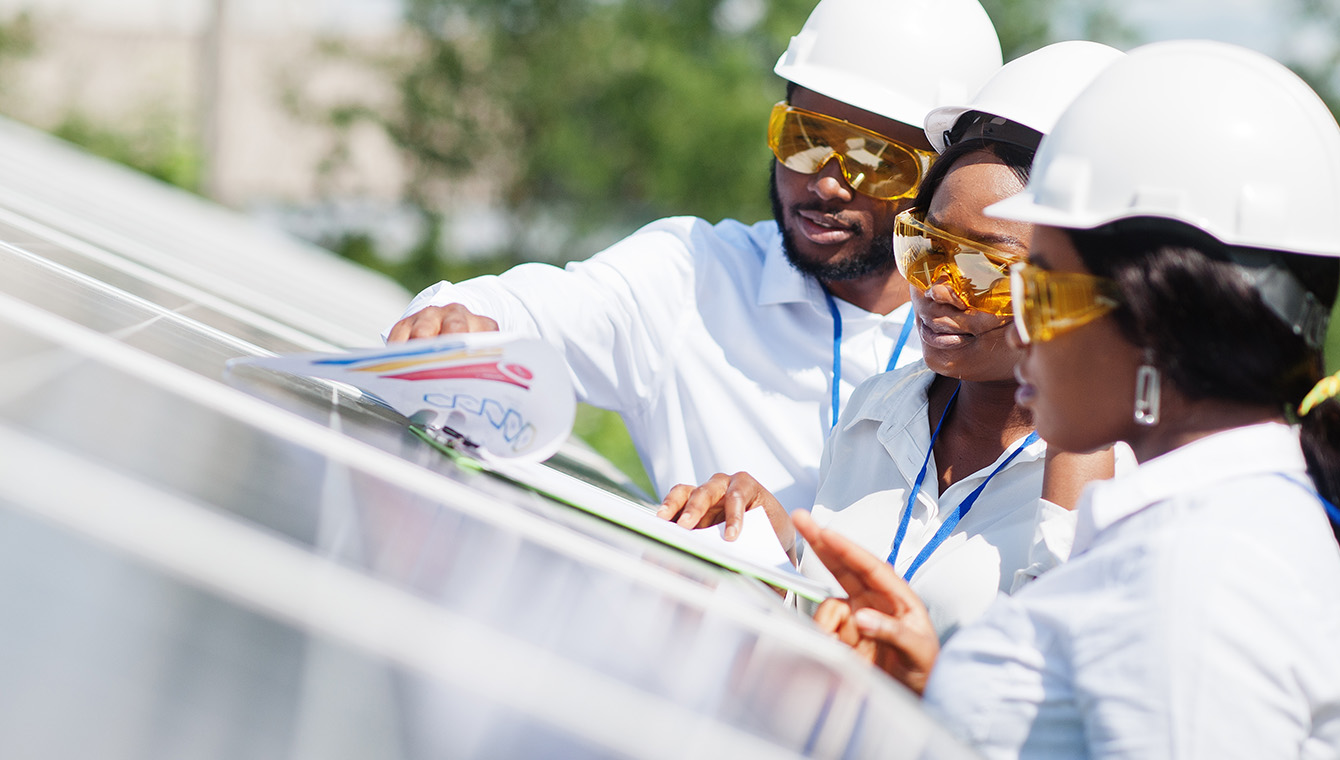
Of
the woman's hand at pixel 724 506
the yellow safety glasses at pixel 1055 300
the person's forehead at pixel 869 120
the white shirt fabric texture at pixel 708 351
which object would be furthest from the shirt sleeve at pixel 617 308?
the yellow safety glasses at pixel 1055 300

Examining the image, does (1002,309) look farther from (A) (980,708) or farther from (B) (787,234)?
(B) (787,234)

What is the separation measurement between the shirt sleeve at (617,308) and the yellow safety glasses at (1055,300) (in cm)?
158

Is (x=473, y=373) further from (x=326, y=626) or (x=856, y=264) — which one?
(x=856, y=264)

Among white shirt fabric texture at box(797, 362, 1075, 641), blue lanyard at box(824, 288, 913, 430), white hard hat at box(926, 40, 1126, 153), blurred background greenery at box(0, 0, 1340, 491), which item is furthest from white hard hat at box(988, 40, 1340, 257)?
blurred background greenery at box(0, 0, 1340, 491)

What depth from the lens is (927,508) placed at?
2277mm

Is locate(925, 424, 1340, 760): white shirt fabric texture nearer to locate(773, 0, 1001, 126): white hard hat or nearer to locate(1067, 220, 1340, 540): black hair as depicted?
locate(1067, 220, 1340, 540): black hair

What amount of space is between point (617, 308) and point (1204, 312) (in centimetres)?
194

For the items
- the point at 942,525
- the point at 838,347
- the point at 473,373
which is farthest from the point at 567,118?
the point at 473,373

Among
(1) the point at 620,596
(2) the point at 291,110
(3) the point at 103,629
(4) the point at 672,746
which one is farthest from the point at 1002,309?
(2) the point at 291,110

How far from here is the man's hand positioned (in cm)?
223

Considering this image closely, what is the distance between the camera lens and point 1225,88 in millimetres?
1443

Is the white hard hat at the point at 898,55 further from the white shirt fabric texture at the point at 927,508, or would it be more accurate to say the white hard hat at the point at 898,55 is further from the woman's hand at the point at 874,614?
the woman's hand at the point at 874,614

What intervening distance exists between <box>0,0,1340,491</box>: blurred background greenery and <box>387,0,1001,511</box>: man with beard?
969 centimetres

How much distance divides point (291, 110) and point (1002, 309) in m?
12.8
